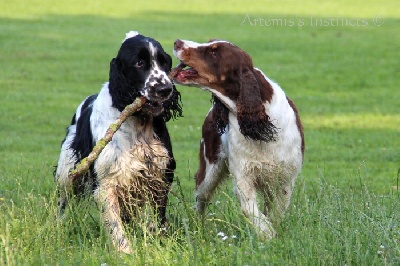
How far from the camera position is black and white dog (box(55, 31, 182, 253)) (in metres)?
7.52

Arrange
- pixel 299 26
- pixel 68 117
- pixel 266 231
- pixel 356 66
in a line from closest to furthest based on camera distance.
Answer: pixel 266 231
pixel 68 117
pixel 356 66
pixel 299 26

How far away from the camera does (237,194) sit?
780 cm

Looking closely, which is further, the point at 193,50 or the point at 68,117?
the point at 68,117

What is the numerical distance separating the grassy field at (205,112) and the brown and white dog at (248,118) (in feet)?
0.72

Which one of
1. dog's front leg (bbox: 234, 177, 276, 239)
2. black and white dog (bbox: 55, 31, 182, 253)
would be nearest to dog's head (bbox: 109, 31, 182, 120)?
black and white dog (bbox: 55, 31, 182, 253)

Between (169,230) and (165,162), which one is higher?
(165,162)

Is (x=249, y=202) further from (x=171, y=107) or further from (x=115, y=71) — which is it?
(x=115, y=71)

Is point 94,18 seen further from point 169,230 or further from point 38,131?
point 169,230

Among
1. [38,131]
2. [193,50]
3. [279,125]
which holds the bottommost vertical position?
[38,131]

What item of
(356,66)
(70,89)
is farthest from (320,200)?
(356,66)

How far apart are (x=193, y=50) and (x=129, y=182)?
112cm

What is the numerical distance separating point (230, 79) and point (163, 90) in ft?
2.34

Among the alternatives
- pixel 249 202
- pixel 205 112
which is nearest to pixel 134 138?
pixel 249 202

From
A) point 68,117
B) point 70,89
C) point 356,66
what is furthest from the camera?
point 356,66
